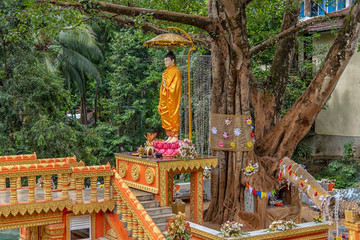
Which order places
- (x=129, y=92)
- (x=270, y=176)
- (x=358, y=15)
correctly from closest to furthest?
(x=358, y=15) → (x=270, y=176) → (x=129, y=92)

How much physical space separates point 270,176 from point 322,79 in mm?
3253

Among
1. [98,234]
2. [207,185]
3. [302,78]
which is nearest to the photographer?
[98,234]

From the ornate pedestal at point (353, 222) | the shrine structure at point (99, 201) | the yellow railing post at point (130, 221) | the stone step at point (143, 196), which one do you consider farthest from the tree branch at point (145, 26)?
the ornate pedestal at point (353, 222)

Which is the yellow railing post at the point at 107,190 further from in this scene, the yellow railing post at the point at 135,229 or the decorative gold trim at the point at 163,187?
the decorative gold trim at the point at 163,187

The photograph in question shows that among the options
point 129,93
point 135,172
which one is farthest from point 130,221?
point 129,93

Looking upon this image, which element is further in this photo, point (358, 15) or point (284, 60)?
point (284, 60)

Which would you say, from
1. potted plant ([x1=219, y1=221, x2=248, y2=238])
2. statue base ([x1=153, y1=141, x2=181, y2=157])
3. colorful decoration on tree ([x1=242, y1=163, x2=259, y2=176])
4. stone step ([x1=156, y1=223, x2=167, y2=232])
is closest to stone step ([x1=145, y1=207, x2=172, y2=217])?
stone step ([x1=156, y1=223, x2=167, y2=232])

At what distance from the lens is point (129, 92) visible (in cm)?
3112

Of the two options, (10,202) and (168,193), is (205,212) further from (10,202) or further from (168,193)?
(10,202)

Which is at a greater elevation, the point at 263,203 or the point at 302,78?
the point at 302,78

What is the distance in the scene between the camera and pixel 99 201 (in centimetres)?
1208

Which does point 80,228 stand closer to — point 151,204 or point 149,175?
point 151,204

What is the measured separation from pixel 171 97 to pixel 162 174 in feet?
7.17

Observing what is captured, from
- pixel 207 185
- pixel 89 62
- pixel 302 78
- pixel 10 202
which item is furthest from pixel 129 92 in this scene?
pixel 10 202
